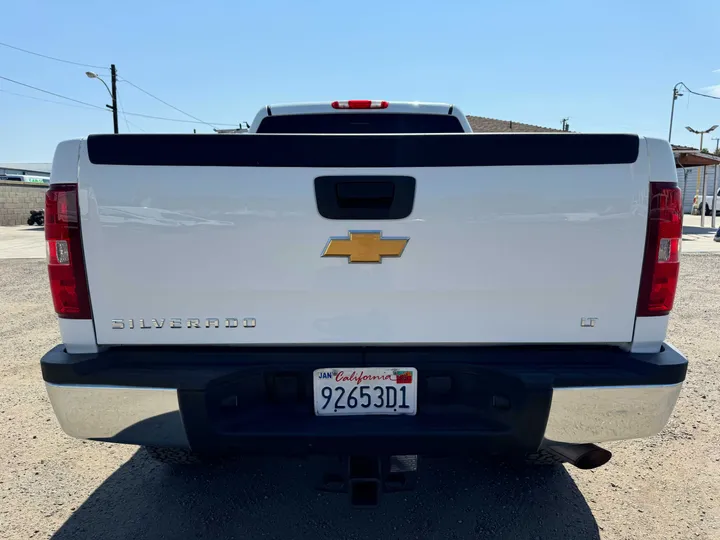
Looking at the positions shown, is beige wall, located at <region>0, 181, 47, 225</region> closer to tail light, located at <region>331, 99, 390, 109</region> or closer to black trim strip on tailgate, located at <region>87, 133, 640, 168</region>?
tail light, located at <region>331, 99, 390, 109</region>

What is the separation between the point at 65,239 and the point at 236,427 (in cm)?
92

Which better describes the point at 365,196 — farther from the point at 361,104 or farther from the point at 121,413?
the point at 361,104

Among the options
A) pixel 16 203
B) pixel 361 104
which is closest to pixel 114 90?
pixel 16 203

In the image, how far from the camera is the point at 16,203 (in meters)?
23.0

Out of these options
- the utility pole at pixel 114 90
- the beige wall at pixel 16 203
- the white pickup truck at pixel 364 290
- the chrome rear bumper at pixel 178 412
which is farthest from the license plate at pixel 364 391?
the utility pole at pixel 114 90

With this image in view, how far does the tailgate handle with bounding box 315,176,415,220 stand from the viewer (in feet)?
5.61

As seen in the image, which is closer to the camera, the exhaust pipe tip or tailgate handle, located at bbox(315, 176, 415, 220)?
tailgate handle, located at bbox(315, 176, 415, 220)

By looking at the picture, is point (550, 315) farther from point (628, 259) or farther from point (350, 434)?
point (350, 434)

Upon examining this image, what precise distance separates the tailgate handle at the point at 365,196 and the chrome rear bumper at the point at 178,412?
0.86 meters

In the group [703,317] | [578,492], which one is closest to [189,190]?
[578,492]

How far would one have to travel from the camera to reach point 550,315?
69.9 inches

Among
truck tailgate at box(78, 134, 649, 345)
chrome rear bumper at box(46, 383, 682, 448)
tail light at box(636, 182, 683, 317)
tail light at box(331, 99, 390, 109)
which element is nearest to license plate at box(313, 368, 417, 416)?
truck tailgate at box(78, 134, 649, 345)

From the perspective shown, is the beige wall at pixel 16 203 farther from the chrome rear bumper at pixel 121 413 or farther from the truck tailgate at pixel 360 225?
the truck tailgate at pixel 360 225

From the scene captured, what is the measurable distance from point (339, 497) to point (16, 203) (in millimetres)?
26432
